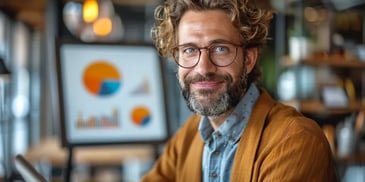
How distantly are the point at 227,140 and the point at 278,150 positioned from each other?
26 cm

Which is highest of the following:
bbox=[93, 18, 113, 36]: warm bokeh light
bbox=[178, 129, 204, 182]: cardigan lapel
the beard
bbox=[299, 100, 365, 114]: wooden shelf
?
bbox=[93, 18, 113, 36]: warm bokeh light

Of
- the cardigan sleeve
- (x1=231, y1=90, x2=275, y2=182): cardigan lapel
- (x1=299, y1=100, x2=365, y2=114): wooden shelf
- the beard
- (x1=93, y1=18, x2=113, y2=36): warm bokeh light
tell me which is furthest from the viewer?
(x1=93, y1=18, x2=113, y2=36): warm bokeh light

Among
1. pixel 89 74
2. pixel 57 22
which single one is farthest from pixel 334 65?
pixel 57 22

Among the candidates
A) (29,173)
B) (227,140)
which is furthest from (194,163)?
(29,173)

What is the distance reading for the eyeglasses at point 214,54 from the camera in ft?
4.62

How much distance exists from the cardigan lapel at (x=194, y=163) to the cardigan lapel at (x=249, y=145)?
239 millimetres

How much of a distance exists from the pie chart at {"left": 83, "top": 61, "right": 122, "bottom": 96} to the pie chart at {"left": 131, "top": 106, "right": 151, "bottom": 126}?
0.16 meters

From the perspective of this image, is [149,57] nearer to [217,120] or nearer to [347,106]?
[217,120]

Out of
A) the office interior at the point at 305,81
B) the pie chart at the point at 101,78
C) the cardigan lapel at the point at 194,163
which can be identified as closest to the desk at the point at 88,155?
the office interior at the point at 305,81

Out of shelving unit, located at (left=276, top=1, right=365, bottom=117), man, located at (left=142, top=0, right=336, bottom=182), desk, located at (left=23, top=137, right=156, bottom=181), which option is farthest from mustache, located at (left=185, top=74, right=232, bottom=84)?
shelving unit, located at (left=276, top=1, right=365, bottom=117)

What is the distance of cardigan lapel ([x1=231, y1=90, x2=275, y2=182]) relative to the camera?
1326 millimetres

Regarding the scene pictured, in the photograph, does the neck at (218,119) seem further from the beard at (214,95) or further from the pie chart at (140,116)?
the pie chart at (140,116)

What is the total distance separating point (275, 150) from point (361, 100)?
357 cm

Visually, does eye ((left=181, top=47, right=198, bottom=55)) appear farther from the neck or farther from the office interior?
the office interior
